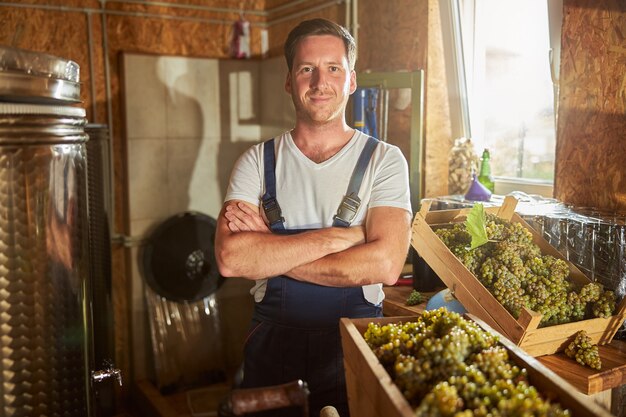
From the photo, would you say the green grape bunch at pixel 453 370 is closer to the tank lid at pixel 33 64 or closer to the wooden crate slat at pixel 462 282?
the wooden crate slat at pixel 462 282

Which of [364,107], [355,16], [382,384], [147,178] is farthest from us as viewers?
[147,178]

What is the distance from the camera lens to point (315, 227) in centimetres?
209

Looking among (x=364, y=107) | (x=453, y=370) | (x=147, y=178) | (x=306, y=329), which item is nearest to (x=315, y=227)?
(x=306, y=329)

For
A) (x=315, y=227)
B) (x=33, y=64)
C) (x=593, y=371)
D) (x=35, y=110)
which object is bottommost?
(x=593, y=371)

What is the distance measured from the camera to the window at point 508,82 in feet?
10.8

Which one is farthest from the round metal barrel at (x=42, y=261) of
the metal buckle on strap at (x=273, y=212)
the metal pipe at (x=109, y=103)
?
the metal pipe at (x=109, y=103)

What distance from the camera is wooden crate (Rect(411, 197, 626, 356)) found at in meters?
1.98

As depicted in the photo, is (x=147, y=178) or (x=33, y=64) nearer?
(x=33, y=64)

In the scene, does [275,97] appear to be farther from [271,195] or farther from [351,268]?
[351,268]

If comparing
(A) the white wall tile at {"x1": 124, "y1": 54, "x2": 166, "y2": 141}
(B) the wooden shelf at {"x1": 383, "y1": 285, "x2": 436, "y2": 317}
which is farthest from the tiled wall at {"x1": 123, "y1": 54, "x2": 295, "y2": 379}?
(B) the wooden shelf at {"x1": 383, "y1": 285, "x2": 436, "y2": 317}

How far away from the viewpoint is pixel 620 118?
8.33 feet

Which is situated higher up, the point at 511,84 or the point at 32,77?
the point at 511,84

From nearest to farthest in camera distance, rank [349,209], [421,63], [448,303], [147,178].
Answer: [349,209] → [448,303] → [421,63] → [147,178]

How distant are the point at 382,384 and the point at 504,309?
97cm
